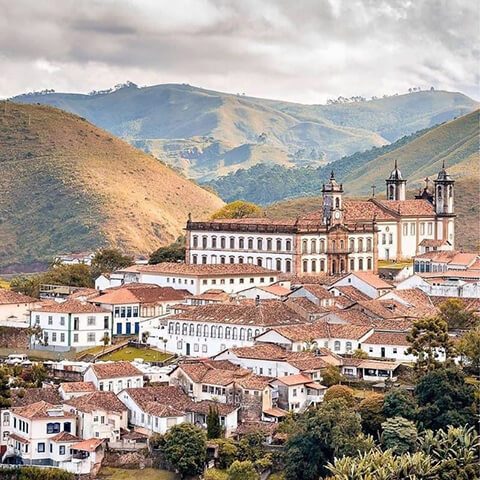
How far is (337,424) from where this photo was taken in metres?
51.1

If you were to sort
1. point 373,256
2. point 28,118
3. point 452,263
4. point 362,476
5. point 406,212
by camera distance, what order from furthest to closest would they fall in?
point 28,118, point 406,212, point 373,256, point 452,263, point 362,476

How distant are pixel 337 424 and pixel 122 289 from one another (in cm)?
2489

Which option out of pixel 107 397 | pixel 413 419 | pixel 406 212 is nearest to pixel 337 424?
pixel 413 419

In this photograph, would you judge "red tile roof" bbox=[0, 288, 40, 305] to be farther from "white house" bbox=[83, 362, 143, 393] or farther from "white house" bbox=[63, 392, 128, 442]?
"white house" bbox=[63, 392, 128, 442]

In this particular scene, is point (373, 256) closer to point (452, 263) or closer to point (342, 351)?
point (452, 263)

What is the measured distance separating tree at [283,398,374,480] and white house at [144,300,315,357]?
42.1 feet

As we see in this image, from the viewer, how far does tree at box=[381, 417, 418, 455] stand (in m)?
49.8

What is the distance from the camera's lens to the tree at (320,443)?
50250 millimetres

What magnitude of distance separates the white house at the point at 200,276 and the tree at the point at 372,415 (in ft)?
78.0

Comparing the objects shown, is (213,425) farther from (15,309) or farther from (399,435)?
(15,309)

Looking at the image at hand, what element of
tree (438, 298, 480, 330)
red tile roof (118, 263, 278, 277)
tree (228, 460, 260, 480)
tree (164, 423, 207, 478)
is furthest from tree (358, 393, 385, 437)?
red tile roof (118, 263, 278, 277)

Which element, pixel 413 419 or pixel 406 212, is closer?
pixel 413 419

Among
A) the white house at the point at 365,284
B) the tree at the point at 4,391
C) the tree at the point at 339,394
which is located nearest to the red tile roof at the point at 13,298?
the tree at the point at 4,391

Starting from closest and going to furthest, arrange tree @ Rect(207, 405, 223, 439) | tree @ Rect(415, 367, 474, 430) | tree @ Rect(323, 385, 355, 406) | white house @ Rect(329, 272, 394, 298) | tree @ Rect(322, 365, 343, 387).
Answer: tree @ Rect(415, 367, 474, 430) → tree @ Rect(207, 405, 223, 439) → tree @ Rect(323, 385, 355, 406) → tree @ Rect(322, 365, 343, 387) → white house @ Rect(329, 272, 394, 298)
